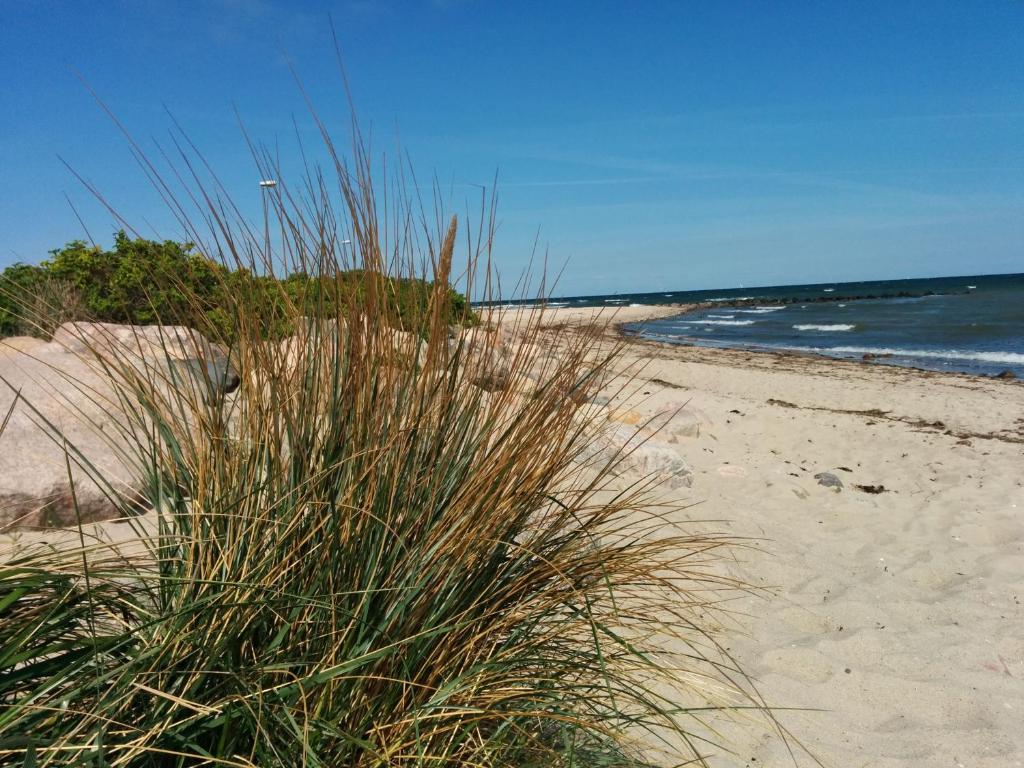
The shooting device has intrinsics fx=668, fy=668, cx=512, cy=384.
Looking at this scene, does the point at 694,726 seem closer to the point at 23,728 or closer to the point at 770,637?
the point at 770,637

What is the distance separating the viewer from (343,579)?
1.76 metres

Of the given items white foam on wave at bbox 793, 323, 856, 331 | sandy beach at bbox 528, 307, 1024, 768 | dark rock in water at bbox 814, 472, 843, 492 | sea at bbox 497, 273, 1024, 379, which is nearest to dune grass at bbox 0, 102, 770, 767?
sandy beach at bbox 528, 307, 1024, 768

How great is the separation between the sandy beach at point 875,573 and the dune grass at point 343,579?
74 cm

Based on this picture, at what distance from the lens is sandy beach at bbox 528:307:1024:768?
2.84 m

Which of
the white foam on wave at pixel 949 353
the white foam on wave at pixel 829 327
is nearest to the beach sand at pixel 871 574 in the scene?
the white foam on wave at pixel 949 353

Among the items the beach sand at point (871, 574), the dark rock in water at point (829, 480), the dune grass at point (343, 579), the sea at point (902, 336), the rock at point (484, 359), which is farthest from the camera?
the sea at point (902, 336)

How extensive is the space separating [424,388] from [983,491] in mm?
6724

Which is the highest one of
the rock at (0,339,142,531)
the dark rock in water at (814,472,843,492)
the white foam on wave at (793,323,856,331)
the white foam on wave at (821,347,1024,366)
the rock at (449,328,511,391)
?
the rock at (449,328,511,391)

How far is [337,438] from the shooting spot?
1.88 meters

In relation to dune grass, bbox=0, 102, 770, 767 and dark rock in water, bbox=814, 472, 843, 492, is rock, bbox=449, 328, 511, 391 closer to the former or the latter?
dune grass, bbox=0, 102, 770, 767

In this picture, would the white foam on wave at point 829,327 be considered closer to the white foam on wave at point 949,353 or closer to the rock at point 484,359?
the white foam on wave at point 949,353

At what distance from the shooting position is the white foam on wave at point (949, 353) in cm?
1784

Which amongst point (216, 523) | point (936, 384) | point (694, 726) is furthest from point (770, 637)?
point (936, 384)

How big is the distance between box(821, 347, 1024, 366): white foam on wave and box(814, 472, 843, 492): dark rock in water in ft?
45.5
